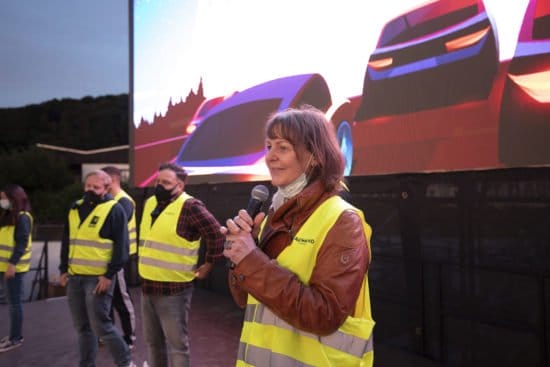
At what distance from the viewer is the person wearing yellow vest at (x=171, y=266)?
281 cm

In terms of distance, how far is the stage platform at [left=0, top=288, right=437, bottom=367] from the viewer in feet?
12.8

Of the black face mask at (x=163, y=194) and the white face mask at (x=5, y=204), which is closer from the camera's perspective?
the black face mask at (x=163, y=194)

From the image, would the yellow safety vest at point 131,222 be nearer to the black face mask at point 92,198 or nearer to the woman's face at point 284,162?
the black face mask at point 92,198

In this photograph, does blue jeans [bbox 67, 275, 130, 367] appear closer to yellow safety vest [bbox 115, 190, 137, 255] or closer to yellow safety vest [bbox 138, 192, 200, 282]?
yellow safety vest [bbox 138, 192, 200, 282]

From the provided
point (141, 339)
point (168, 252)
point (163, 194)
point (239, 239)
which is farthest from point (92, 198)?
point (239, 239)

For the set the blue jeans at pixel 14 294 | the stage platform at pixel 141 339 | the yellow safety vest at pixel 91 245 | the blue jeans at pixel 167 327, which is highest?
the yellow safety vest at pixel 91 245

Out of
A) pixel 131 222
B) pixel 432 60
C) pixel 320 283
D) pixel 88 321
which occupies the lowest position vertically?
pixel 88 321

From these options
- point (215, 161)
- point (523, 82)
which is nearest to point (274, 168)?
point (523, 82)

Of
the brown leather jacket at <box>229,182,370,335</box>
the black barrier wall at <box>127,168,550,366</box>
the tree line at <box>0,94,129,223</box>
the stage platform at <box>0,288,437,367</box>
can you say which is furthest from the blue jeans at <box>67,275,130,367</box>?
the tree line at <box>0,94,129,223</box>

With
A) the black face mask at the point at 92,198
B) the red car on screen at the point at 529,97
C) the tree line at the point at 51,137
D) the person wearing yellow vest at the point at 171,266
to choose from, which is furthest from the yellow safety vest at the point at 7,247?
the tree line at the point at 51,137

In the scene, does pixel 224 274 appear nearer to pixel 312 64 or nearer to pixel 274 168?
pixel 312 64

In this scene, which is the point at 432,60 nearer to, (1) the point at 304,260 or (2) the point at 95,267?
(1) the point at 304,260

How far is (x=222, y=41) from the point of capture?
5.48 metres

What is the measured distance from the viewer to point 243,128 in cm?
523
